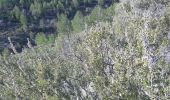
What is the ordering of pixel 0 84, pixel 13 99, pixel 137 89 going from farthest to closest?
pixel 0 84 → pixel 13 99 → pixel 137 89

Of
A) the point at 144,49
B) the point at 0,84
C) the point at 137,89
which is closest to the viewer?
the point at 144,49

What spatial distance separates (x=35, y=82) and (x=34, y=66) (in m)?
1.16

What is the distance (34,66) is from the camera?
27.8 meters

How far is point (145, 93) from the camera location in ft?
70.1

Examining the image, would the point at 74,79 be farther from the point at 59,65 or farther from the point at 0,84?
the point at 0,84

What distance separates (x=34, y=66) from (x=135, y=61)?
8375 millimetres

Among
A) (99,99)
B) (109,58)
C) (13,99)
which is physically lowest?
(13,99)

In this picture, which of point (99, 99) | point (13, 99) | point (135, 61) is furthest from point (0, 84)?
point (135, 61)

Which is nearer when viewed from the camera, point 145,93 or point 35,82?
point 145,93

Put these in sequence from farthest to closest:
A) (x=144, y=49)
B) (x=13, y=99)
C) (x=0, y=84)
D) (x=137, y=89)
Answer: (x=0, y=84) → (x=13, y=99) → (x=137, y=89) → (x=144, y=49)

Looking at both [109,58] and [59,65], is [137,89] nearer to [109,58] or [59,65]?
[109,58]

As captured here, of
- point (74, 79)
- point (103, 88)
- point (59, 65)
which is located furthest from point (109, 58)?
point (59, 65)

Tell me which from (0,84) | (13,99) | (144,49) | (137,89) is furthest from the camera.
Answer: (0,84)

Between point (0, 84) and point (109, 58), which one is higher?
point (109, 58)
